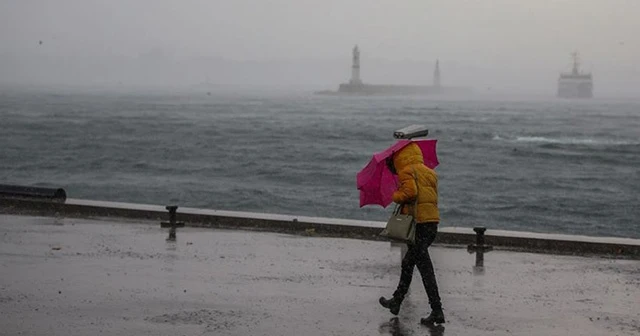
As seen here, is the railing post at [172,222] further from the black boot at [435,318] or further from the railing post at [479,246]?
the black boot at [435,318]

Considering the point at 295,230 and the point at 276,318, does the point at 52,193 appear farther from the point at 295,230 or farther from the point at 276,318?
the point at 276,318

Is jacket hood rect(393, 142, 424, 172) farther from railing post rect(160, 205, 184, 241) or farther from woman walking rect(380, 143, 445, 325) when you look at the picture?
railing post rect(160, 205, 184, 241)

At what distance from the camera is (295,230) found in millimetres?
14547

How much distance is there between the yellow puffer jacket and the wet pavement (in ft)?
3.17

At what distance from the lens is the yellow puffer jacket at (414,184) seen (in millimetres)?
8555

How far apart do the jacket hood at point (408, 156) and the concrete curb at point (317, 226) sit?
15.9ft

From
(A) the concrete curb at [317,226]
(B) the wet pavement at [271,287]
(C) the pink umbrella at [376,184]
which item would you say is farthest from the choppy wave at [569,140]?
(C) the pink umbrella at [376,184]

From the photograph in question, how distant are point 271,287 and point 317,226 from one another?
407 cm

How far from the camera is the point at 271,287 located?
34.3 ft

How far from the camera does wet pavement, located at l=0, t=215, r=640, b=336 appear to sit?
872 centimetres

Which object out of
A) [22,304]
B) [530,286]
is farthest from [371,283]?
[22,304]

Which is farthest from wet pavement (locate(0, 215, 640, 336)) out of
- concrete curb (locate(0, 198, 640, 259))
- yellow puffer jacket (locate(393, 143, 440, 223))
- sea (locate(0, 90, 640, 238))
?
sea (locate(0, 90, 640, 238))

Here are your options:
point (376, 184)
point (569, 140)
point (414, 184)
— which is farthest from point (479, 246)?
point (569, 140)

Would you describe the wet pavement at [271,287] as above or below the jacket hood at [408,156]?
below
